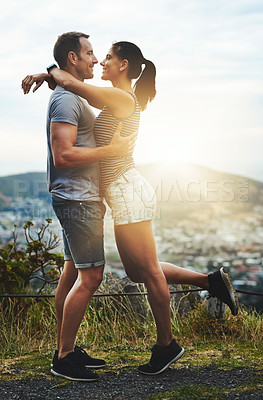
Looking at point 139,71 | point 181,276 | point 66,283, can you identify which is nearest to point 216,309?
point 181,276

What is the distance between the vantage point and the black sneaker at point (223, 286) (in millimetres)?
3277

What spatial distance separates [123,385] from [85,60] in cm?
205

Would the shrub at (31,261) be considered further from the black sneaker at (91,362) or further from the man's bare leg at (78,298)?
the man's bare leg at (78,298)

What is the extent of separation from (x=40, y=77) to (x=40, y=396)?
198 centimetres

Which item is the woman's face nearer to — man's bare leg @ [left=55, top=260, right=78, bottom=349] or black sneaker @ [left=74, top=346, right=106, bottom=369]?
man's bare leg @ [left=55, top=260, right=78, bottom=349]

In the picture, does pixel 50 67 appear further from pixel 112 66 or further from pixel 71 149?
pixel 71 149

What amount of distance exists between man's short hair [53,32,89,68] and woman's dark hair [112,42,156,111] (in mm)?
227

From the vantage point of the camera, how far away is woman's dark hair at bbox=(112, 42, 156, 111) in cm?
296

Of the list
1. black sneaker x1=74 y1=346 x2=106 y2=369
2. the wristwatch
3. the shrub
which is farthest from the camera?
the shrub

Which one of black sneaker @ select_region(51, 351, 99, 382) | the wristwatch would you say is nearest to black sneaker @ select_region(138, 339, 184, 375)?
black sneaker @ select_region(51, 351, 99, 382)

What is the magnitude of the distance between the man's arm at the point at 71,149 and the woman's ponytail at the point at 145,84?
1.29 feet

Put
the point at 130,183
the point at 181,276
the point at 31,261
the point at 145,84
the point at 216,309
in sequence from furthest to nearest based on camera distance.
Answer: the point at 31,261
the point at 216,309
the point at 181,276
the point at 145,84
the point at 130,183

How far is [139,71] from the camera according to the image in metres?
3.03

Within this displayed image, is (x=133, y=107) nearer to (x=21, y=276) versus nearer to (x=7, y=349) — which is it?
(x=7, y=349)
